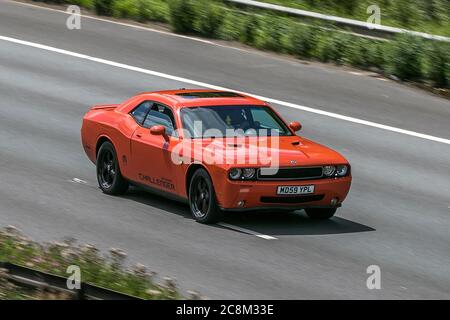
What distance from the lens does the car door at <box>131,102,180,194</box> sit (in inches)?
595

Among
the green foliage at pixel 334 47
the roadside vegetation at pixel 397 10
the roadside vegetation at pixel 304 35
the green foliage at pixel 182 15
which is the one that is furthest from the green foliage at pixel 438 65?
the green foliage at pixel 182 15

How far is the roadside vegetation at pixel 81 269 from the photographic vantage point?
10559mm

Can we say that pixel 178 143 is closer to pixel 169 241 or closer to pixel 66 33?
pixel 169 241

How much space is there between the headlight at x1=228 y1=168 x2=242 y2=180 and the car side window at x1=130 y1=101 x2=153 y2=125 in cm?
240

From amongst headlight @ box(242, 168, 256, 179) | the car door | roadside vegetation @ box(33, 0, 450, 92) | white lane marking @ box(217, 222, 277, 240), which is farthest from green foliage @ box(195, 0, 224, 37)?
headlight @ box(242, 168, 256, 179)

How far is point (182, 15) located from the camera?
87.0 feet

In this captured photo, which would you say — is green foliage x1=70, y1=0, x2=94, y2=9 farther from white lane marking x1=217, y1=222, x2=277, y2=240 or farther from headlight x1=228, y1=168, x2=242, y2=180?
headlight x1=228, y1=168, x2=242, y2=180

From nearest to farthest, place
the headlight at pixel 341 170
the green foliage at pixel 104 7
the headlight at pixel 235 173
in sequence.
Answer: the headlight at pixel 235 173 < the headlight at pixel 341 170 < the green foliage at pixel 104 7

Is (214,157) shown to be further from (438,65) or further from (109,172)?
(438,65)

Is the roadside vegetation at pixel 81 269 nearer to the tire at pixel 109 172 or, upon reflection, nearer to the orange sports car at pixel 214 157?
the orange sports car at pixel 214 157

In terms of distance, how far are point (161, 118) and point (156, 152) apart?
2.08ft

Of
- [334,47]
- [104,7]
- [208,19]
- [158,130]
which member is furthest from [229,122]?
[104,7]

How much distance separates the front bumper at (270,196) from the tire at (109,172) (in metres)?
2.39
